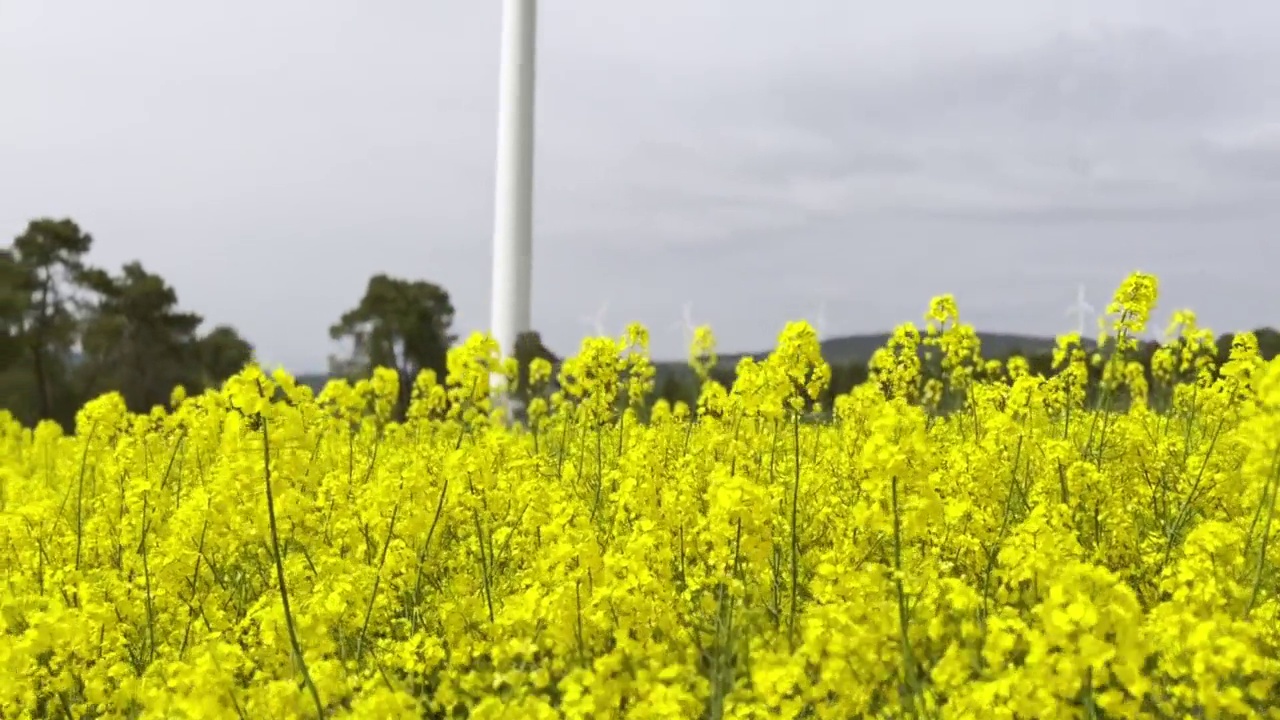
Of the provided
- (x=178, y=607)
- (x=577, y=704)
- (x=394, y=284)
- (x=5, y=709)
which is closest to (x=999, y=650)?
(x=577, y=704)

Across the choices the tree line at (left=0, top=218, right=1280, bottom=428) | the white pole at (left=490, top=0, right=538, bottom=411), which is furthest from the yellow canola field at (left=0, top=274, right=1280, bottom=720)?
the tree line at (left=0, top=218, right=1280, bottom=428)

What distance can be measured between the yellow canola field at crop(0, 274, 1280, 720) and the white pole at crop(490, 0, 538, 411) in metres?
10.8

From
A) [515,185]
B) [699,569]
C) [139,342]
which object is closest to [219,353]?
[139,342]

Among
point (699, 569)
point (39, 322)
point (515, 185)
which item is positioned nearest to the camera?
point (699, 569)

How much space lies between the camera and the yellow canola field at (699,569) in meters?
3.59

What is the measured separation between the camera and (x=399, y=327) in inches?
1297

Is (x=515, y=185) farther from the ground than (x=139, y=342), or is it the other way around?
(x=515, y=185)

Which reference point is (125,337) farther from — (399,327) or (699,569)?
(699,569)

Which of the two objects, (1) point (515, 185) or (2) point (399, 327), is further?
(2) point (399, 327)

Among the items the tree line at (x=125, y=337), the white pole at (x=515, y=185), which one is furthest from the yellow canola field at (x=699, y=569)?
the tree line at (x=125, y=337)

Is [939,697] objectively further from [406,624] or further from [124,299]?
[124,299]

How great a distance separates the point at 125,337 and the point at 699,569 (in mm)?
30786

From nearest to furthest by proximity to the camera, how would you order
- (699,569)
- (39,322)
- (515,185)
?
(699,569)
(515,185)
(39,322)

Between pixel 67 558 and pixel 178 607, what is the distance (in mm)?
1854
